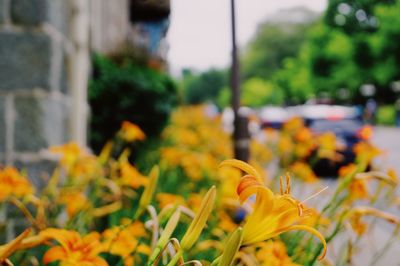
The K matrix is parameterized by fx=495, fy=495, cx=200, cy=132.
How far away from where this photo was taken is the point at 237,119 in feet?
13.5

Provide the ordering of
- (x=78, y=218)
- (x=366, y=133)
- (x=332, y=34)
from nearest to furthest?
(x=78, y=218) → (x=366, y=133) → (x=332, y=34)

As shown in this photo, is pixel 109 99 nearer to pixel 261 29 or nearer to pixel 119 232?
pixel 119 232

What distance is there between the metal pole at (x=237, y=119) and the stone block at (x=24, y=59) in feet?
5.45

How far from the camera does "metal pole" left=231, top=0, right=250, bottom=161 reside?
13.2 feet

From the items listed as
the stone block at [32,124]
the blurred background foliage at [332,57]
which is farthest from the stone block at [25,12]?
the blurred background foliage at [332,57]

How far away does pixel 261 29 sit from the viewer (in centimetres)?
6638

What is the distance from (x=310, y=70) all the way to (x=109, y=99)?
36.1 meters

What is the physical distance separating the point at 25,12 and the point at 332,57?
35724 millimetres

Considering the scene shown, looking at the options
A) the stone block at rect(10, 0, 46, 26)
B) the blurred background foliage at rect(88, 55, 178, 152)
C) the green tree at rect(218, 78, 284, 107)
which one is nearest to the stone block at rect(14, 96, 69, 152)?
the stone block at rect(10, 0, 46, 26)

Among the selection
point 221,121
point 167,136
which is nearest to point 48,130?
point 167,136

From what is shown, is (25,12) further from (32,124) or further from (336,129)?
(336,129)

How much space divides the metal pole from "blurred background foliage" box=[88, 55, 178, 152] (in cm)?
139

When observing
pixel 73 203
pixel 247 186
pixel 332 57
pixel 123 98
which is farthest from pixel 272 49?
pixel 247 186

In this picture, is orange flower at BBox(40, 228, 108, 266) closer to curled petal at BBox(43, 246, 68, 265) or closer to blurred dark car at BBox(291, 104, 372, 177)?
curled petal at BBox(43, 246, 68, 265)
